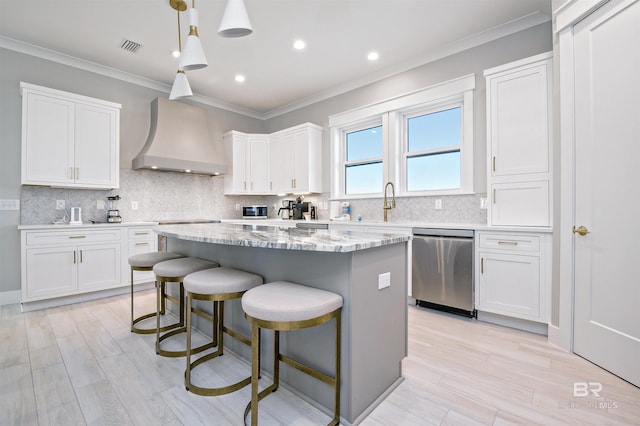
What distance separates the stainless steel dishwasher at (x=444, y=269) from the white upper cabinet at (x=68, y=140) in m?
3.82

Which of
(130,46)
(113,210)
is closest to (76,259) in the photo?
(113,210)

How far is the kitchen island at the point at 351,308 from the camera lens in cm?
143

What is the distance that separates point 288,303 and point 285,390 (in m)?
0.77

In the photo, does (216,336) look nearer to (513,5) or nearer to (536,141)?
Result: (536,141)

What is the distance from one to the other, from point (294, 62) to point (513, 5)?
239 centimetres

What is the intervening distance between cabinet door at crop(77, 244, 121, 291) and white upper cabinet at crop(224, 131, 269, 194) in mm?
2083

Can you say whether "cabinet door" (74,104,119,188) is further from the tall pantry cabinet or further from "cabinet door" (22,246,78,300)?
the tall pantry cabinet

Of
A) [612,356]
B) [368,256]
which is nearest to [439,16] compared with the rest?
[368,256]

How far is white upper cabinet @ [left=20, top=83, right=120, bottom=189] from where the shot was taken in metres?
3.13

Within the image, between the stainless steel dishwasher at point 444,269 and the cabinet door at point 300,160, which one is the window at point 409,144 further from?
the stainless steel dishwasher at point 444,269

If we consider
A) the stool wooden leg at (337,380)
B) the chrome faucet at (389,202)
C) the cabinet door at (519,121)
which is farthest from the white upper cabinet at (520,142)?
the stool wooden leg at (337,380)

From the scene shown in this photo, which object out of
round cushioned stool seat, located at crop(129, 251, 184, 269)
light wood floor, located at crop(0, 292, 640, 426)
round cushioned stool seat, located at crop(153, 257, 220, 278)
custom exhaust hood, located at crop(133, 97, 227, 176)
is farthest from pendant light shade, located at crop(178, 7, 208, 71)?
custom exhaust hood, located at crop(133, 97, 227, 176)

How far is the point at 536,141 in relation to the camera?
2.57 m

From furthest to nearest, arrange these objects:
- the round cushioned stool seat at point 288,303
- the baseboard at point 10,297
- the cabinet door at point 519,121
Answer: the baseboard at point 10,297 < the cabinet door at point 519,121 < the round cushioned stool seat at point 288,303
